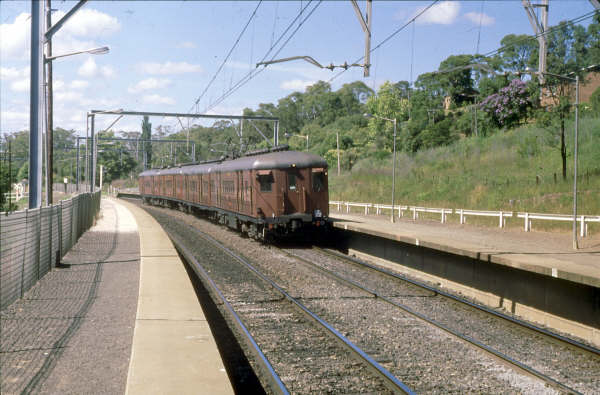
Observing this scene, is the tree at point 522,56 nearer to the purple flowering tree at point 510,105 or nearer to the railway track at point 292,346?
the purple flowering tree at point 510,105

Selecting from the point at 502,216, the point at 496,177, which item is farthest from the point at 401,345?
the point at 496,177

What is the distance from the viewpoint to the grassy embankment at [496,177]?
28161mm

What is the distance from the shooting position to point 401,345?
333 inches

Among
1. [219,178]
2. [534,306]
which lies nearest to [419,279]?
[534,306]

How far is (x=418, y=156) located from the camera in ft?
163

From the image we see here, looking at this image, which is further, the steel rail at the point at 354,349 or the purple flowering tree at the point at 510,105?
the purple flowering tree at the point at 510,105

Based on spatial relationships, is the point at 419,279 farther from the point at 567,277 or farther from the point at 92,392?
the point at 92,392

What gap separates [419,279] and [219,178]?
44.7ft

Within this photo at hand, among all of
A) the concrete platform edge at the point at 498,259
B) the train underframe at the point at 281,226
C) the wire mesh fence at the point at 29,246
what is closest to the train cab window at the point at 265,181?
the train underframe at the point at 281,226

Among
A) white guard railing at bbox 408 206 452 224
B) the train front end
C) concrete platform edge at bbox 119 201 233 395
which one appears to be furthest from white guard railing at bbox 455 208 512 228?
concrete platform edge at bbox 119 201 233 395

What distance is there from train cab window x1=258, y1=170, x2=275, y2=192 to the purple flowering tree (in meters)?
31.3

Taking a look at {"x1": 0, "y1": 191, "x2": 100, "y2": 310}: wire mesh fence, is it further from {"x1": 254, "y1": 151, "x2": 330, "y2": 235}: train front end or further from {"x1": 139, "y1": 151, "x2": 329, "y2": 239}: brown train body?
{"x1": 254, "y1": 151, "x2": 330, "y2": 235}: train front end

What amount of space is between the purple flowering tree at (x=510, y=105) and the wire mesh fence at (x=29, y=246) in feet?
125

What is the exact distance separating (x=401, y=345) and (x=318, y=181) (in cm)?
1269
